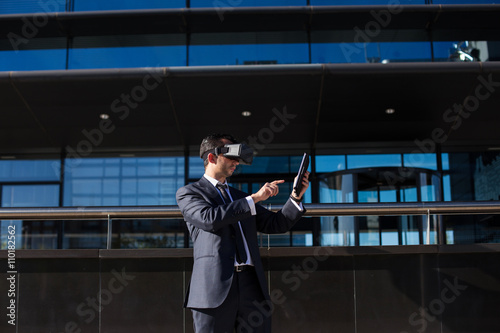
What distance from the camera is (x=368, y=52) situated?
10734 millimetres

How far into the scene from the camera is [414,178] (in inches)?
428

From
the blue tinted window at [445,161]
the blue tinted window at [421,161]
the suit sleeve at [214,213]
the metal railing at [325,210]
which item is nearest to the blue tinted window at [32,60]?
the metal railing at [325,210]

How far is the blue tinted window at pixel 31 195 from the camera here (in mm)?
11492

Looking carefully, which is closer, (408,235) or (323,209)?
(323,209)

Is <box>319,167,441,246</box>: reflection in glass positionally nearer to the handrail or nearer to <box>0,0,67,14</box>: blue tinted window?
the handrail

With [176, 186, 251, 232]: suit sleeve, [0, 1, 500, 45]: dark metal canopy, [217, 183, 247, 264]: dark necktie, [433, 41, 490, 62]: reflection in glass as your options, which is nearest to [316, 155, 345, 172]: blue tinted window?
[0, 1, 500, 45]: dark metal canopy

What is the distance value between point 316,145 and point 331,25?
267 centimetres

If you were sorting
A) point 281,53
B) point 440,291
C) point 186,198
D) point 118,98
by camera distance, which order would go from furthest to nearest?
point 281,53
point 118,98
point 440,291
point 186,198

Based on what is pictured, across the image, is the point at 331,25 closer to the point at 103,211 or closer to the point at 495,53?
the point at 495,53

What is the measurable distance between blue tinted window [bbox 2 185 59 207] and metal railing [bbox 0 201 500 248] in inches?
281

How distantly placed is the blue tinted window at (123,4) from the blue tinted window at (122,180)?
3.36 meters

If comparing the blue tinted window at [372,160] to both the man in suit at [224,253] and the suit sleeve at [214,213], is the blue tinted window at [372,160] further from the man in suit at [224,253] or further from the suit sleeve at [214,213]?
the suit sleeve at [214,213]

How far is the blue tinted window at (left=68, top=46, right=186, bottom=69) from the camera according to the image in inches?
421

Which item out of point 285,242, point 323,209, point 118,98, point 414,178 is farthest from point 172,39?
point 323,209
